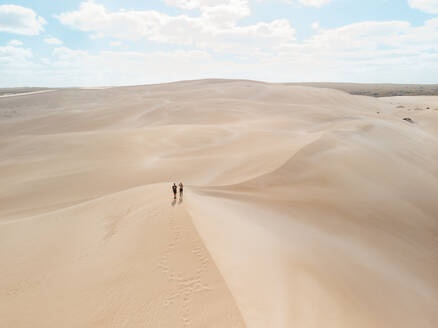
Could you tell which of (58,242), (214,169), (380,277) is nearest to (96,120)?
(214,169)

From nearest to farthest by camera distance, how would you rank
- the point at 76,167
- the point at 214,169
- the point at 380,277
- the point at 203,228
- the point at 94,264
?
the point at 94,264, the point at 203,228, the point at 380,277, the point at 214,169, the point at 76,167

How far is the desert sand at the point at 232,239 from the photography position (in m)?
4.03

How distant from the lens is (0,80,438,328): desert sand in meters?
4.03

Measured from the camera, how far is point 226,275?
416 cm

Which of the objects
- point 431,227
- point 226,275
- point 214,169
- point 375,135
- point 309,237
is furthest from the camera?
point 375,135

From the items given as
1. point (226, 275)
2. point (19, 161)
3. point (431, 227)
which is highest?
point (226, 275)

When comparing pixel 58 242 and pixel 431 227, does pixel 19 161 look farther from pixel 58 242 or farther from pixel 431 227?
pixel 431 227

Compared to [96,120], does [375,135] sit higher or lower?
higher

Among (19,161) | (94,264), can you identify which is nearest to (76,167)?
(19,161)

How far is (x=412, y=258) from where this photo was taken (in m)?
6.95

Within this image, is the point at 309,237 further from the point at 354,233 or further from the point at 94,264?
the point at 94,264

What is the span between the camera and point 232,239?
5.29 metres

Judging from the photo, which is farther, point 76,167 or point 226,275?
point 76,167

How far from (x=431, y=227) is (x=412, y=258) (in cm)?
207
